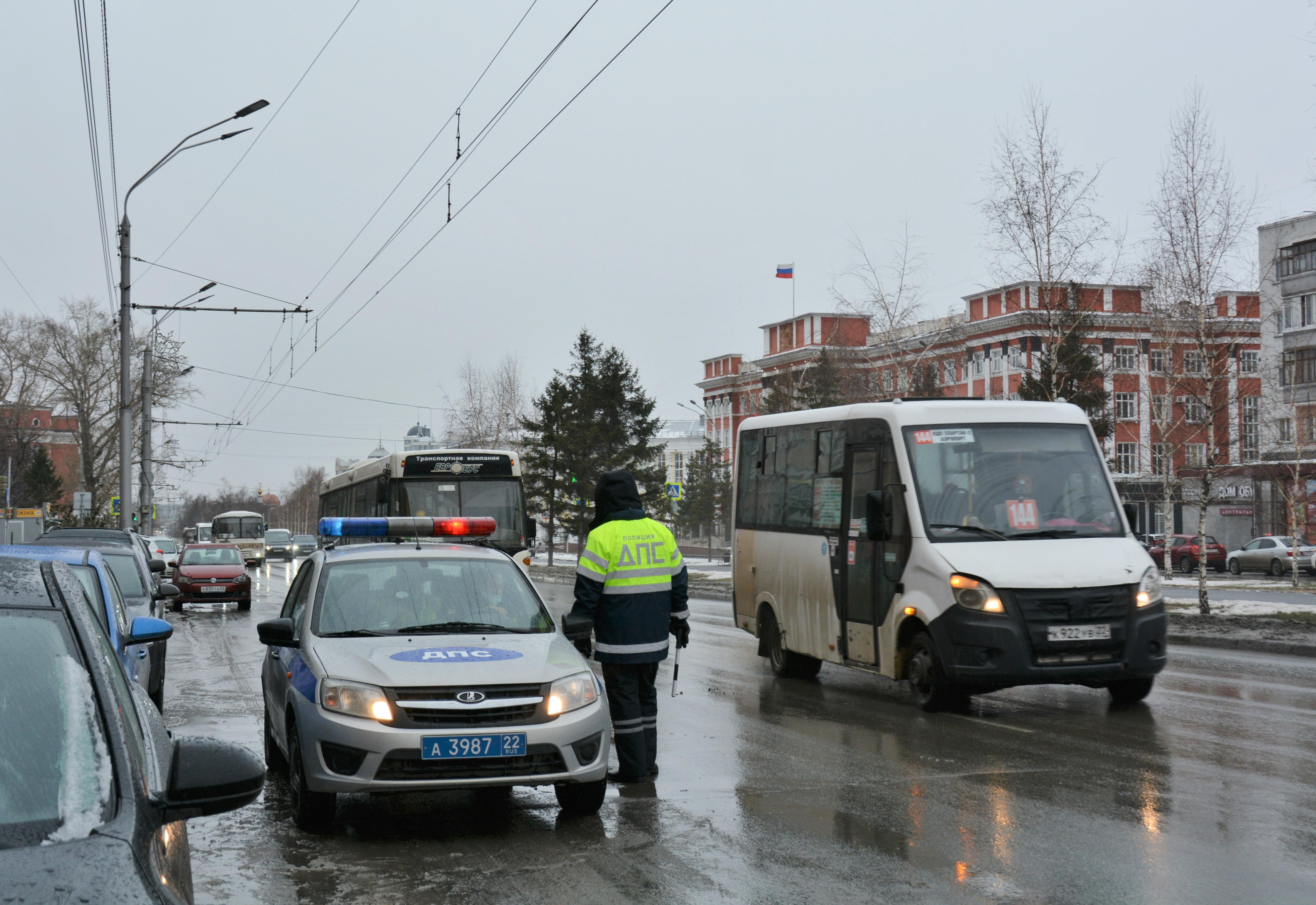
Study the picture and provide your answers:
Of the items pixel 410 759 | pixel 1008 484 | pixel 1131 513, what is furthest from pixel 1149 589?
pixel 410 759

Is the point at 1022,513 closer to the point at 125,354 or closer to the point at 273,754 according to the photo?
the point at 273,754

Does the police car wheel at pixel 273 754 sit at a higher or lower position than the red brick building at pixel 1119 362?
lower

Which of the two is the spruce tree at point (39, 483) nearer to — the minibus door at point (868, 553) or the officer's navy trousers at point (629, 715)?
the minibus door at point (868, 553)

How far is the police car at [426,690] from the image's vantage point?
→ 21.4ft

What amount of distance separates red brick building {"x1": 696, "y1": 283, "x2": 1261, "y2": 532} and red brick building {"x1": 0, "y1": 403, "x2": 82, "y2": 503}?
41654mm

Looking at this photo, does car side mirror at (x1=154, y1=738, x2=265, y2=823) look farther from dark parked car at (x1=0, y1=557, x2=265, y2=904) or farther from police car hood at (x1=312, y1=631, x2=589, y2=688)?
police car hood at (x1=312, y1=631, x2=589, y2=688)

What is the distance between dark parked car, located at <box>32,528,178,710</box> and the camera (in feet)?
38.9

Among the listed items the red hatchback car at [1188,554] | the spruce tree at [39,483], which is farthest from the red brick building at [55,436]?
the red hatchback car at [1188,554]

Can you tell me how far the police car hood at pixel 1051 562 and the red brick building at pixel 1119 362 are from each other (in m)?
1.80

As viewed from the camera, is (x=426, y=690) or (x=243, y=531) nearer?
(x=426, y=690)

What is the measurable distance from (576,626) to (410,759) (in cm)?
155

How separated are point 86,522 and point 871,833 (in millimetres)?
51844

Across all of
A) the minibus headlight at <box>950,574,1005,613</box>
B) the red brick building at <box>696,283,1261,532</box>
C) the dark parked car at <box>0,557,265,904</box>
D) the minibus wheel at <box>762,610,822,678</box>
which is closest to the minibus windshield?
the minibus headlight at <box>950,574,1005,613</box>

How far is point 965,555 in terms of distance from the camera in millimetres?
10977
